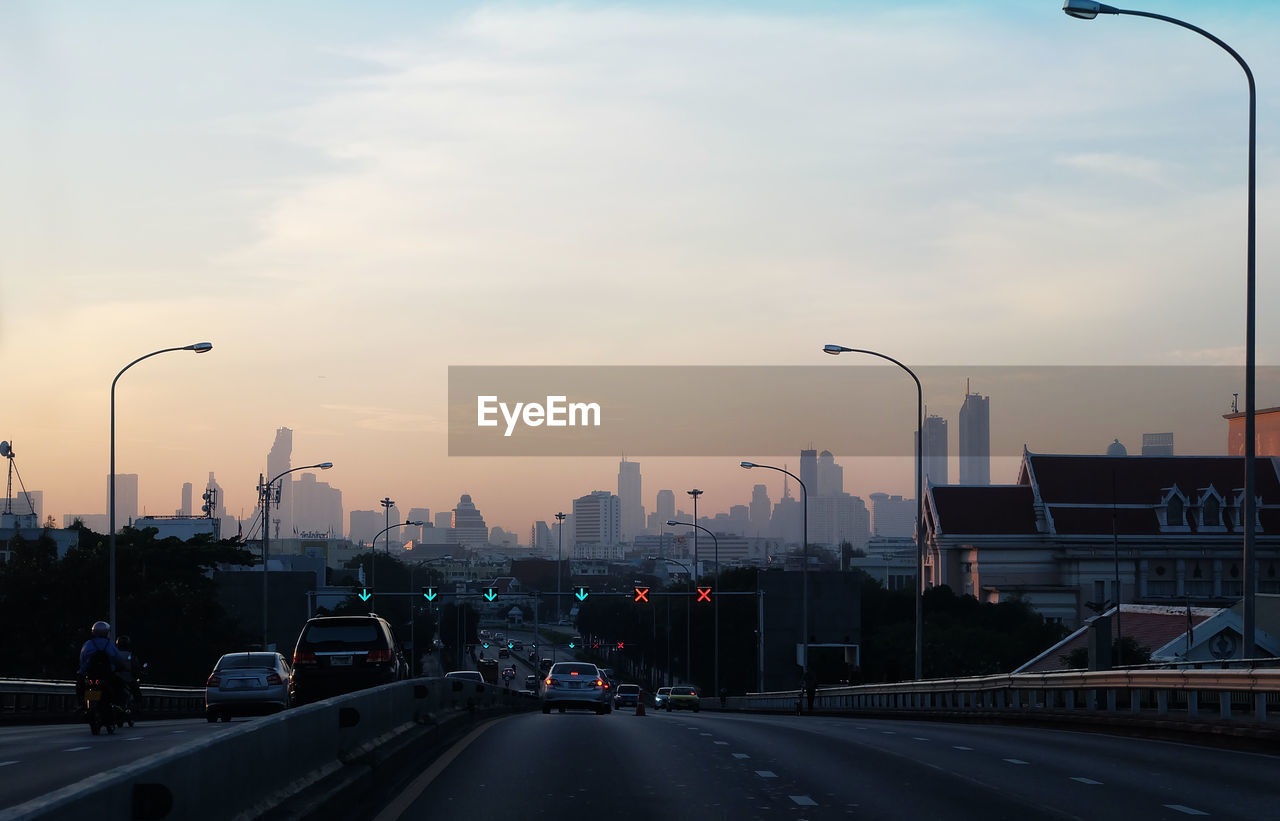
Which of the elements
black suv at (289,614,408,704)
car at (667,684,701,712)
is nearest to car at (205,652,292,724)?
black suv at (289,614,408,704)

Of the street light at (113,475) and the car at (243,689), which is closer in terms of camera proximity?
the car at (243,689)

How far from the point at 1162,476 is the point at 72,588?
92.5 meters

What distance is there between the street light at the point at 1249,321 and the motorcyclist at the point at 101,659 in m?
18.1

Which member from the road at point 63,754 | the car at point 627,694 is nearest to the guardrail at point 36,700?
the road at point 63,754

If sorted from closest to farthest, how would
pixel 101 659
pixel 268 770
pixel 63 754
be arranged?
pixel 268 770
pixel 63 754
pixel 101 659

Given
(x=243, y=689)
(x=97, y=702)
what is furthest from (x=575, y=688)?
(x=97, y=702)

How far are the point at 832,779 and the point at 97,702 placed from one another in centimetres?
1349

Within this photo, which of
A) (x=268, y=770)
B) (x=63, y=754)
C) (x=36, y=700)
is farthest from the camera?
(x=36, y=700)

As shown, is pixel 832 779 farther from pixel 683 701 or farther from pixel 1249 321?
pixel 683 701

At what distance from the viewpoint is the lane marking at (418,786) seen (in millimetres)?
11148

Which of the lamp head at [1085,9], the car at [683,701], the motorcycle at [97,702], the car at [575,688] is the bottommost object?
the car at [683,701]

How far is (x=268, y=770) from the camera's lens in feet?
29.6

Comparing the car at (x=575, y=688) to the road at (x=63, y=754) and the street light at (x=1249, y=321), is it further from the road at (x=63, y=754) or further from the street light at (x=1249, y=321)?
the street light at (x=1249, y=321)

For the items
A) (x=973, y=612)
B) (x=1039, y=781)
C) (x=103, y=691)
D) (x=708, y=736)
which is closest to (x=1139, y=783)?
(x=1039, y=781)
